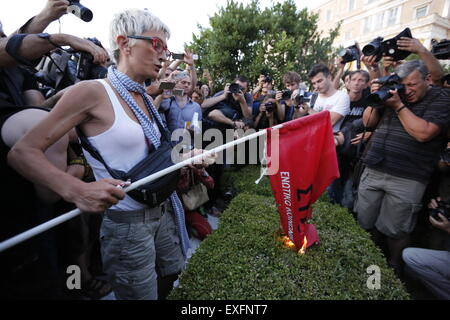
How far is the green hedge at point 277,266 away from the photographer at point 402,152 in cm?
41

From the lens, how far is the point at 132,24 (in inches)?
56.5

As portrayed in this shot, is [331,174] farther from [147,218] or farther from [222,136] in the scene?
[222,136]

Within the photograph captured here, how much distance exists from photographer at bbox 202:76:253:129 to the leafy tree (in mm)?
4988

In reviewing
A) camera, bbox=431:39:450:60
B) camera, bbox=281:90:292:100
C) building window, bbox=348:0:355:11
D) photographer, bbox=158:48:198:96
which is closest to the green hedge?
camera, bbox=431:39:450:60

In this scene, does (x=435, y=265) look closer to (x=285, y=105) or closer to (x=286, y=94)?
(x=286, y=94)

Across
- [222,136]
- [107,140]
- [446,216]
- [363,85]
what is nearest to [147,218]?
[107,140]

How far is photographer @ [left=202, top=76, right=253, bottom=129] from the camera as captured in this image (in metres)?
4.48

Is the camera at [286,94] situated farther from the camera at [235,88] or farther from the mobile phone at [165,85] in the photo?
the mobile phone at [165,85]

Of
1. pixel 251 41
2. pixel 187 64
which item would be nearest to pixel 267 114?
pixel 187 64

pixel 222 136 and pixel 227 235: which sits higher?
pixel 222 136

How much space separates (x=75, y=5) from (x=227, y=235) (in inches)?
94.8

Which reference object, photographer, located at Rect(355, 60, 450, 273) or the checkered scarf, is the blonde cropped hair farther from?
photographer, located at Rect(355, 60, 450, 273)
